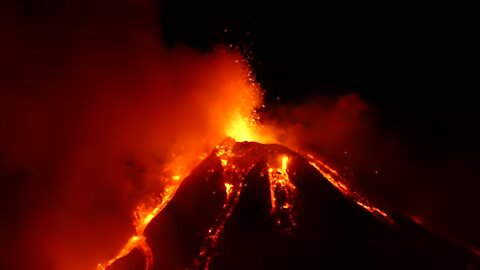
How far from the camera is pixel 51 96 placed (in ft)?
36.0

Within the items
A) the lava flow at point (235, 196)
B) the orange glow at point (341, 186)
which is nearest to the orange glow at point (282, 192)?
the lava flow at point (235, 196)

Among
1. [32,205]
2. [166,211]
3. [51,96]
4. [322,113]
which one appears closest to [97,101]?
[51,96]

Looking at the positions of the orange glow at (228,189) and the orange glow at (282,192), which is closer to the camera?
the orange glow at (282,192)

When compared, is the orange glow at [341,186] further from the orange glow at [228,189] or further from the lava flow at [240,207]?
the orange glow at [228,189]

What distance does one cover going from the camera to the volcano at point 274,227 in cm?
819

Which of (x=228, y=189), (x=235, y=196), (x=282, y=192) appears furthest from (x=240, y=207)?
(x=282, y=192)

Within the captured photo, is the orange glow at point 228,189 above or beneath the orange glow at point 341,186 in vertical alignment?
beneath

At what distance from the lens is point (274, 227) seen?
28.3 ft

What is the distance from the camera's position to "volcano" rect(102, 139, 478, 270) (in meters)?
8.19

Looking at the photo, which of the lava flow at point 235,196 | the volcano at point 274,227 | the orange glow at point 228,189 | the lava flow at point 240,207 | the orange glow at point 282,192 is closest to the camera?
the volcano at point 274,227

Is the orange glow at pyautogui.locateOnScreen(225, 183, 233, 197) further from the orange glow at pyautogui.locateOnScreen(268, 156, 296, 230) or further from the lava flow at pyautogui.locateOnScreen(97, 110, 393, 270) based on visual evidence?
the orange glow at pyautogui.locateOnScreen(268, 156, 296, 230)

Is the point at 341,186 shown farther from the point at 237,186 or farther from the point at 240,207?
the point at 240,207

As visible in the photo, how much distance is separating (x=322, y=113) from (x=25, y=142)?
5013 millimetres

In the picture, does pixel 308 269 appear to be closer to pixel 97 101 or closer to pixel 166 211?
pixel 166 211
